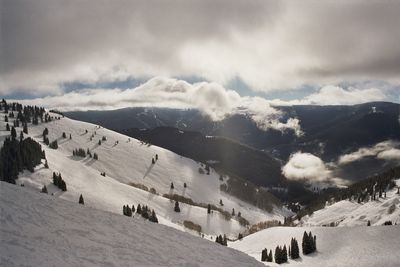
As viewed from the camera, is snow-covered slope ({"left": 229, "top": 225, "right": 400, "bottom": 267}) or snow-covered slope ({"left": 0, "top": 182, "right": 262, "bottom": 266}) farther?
snow-covered slope ({"left": 229, "top": 225, "right": 400, "bottom": 267})

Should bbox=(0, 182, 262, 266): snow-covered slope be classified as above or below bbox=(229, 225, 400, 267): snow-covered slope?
above

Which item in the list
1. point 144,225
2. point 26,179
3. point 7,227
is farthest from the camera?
point 26,179

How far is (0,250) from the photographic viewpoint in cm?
3033

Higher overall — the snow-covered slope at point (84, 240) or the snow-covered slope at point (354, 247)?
the snow-covered slope at point (84, 240)

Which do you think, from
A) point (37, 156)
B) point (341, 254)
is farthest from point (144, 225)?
point (37, 156)

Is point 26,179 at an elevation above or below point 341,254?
above

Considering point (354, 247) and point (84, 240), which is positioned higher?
point (84, 240)

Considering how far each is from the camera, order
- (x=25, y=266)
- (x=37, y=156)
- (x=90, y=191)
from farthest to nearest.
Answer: (x=37, y=156), (x=90, y=191), (x=25, y=266)

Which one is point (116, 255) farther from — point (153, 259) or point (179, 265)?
point (179, 265)

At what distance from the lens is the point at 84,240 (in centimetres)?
3834

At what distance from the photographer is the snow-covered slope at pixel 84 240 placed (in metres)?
32.8

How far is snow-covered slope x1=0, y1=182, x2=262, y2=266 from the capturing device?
32750 mm

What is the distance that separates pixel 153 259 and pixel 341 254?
242 ft

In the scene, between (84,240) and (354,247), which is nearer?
(84,240)
